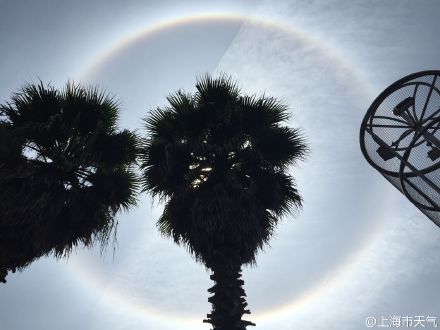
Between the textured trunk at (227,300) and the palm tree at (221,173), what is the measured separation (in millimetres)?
21

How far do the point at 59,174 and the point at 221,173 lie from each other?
11.6 ft

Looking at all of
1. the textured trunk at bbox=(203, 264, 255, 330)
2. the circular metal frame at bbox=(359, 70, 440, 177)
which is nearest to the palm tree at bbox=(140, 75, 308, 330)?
the textured trunk at bbox=(203, 264, 255, 330)

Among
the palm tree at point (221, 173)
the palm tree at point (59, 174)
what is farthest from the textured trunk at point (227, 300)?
the palm tree at point (59, 174)

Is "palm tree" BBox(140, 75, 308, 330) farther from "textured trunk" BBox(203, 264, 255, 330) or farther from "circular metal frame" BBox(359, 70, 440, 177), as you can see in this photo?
"circular metal frame" BBox(359, 70, 440, 177)

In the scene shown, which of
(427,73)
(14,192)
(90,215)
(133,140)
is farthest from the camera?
(133,140)

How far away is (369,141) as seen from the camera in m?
7.18

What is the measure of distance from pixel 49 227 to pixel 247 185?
4386 mm

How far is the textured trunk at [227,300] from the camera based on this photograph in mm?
7895

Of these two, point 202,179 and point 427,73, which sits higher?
point 202,179

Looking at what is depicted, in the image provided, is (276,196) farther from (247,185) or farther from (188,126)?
(188,126)

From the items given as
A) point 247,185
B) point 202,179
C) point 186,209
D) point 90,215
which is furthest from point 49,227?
point 247,185

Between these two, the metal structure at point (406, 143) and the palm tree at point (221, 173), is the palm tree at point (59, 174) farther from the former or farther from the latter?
the metal structure at point (406, 143)

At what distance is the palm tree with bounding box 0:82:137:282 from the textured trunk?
8.98 ft

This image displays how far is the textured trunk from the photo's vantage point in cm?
789
